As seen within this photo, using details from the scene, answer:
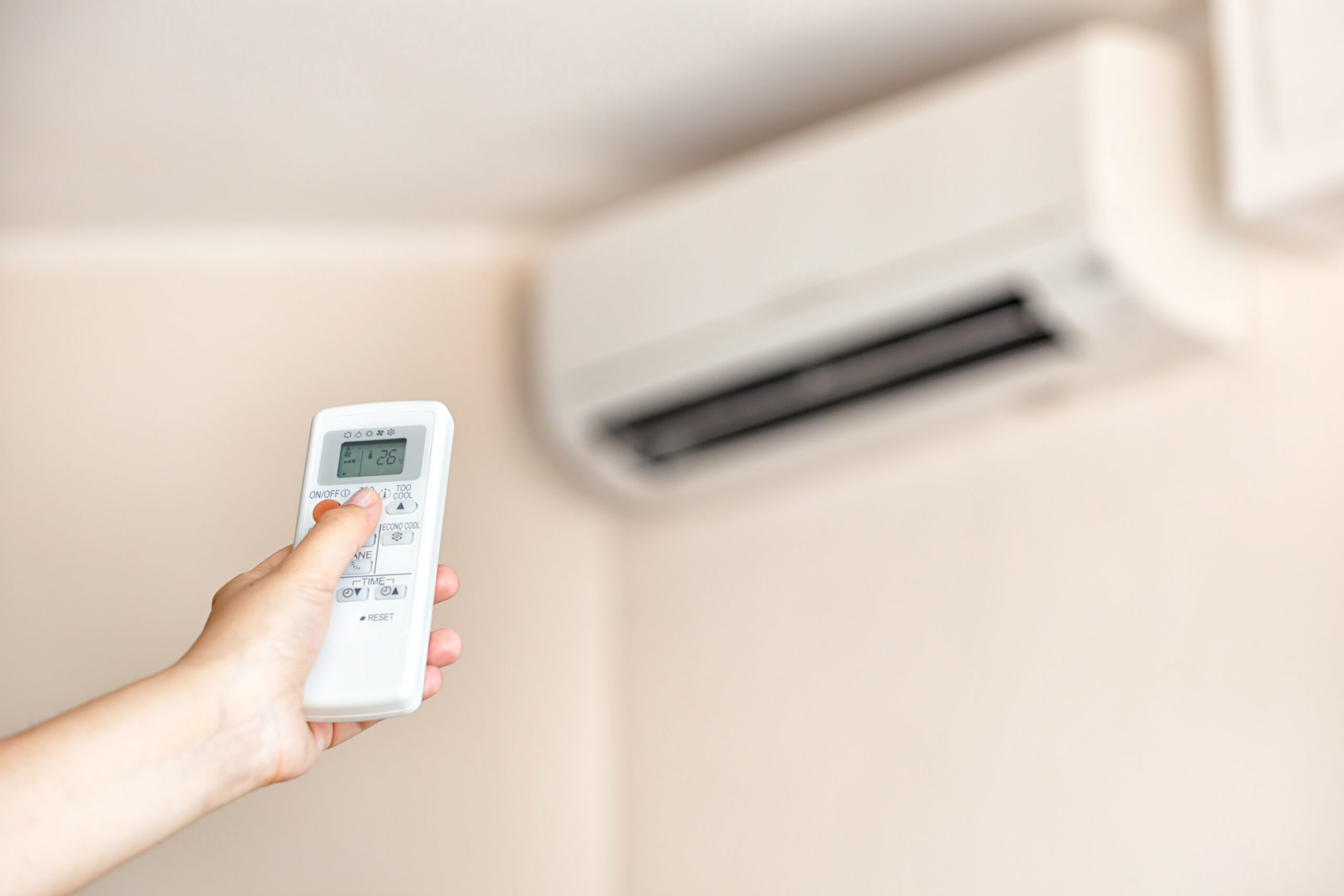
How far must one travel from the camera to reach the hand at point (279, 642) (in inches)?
35.3

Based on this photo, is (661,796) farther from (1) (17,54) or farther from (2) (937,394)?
(1) (17,54)

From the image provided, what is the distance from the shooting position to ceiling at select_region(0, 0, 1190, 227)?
4.87ft

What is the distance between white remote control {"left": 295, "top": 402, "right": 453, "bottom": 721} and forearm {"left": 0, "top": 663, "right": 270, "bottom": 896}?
0.25 ft

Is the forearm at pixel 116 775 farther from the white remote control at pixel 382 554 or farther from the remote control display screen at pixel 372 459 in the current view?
the remote control display screen at pixel 372 459

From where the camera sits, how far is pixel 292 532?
6.16 ft

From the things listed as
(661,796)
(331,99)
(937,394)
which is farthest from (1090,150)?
(661,796)

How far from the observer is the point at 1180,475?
172 centimetres

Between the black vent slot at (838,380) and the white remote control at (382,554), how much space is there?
82cm

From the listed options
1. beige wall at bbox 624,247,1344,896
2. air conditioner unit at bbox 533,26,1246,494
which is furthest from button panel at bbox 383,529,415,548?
beige wall at bbox 624,247,1344,896

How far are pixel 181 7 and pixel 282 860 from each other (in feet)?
3.62

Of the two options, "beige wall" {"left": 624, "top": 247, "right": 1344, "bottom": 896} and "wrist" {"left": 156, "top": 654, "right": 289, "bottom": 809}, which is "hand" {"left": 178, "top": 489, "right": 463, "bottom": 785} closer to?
"wrist" {"left": 156, "top": 654, "right": 289, "bottom": 809}

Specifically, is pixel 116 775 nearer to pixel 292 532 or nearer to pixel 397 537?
pixel 397 537

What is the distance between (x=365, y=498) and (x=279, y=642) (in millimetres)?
141

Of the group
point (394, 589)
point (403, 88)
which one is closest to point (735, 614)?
point (403, 88)
